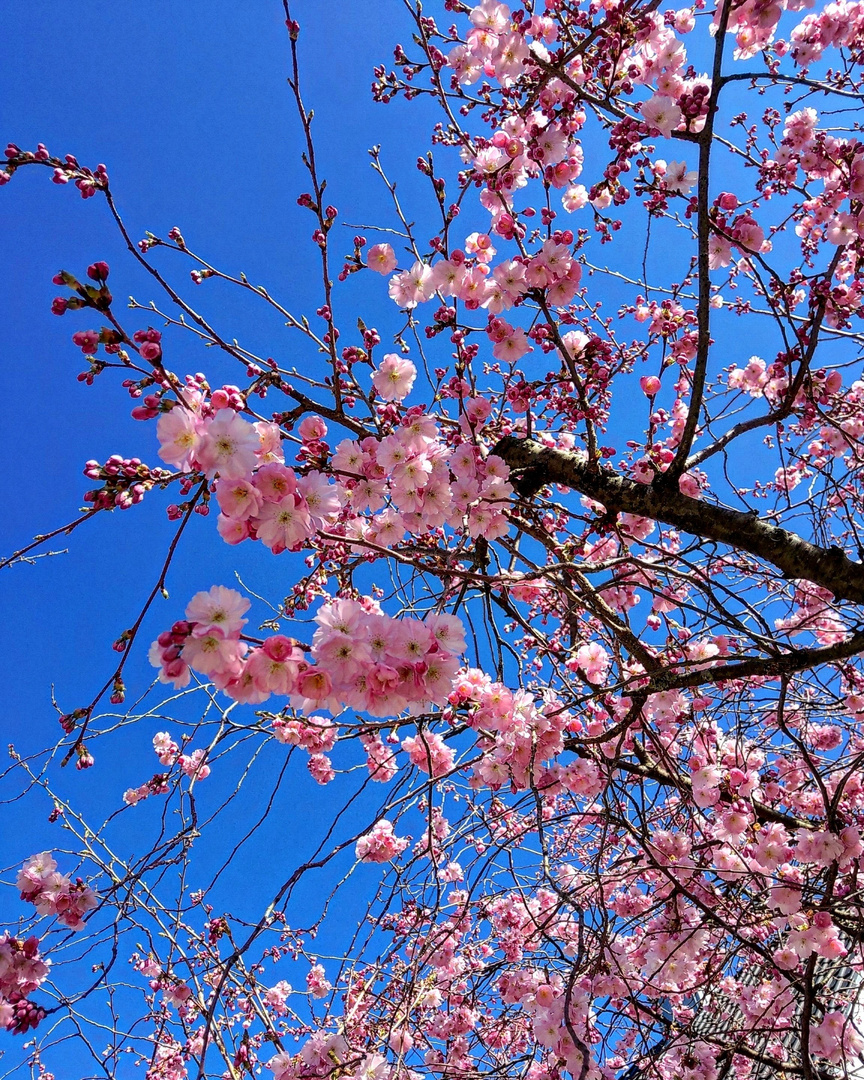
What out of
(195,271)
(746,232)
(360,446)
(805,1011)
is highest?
(195,271)

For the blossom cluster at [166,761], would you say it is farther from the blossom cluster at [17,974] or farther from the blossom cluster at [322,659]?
the blossom cluster at [322,659]

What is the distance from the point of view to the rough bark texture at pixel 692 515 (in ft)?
7.38

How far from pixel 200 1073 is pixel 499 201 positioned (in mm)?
3012

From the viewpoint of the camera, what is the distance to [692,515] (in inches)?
96.0

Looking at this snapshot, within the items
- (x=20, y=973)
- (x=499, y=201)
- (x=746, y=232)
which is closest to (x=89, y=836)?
(x=20, y=973)

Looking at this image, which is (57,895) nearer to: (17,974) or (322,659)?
(17,974)

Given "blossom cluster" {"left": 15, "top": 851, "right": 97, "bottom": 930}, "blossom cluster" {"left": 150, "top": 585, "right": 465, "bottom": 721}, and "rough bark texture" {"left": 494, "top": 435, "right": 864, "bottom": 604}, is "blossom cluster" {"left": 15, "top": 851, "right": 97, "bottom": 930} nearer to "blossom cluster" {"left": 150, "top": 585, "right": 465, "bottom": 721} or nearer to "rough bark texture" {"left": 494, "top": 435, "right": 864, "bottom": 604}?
"blossom cluster" {"left": 150, "top": 585, "right": 465, "bottom": 721}

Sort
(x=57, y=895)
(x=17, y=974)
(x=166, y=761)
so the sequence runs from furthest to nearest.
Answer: (x=166, y=761) < (x=57, y=895) < (x=17, y=974)

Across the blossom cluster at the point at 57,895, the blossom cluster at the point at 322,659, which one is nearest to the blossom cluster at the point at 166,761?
the blossom cluster at the point at 57,895

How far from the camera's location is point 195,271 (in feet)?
7.42

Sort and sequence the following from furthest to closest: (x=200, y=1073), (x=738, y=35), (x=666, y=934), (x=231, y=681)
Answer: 1. (x=666, y=934)
2. (x=738, y=35)
3. (x=200, y=1073)
4. (x=231, y=681)

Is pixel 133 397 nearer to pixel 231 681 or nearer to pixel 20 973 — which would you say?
pixel 231 681

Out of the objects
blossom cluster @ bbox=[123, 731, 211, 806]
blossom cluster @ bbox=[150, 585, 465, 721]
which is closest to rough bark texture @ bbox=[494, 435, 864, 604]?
blossom cluster @ bbox=[150, 585, 465, 721]

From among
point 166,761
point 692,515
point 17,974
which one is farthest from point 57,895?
point 692,515
